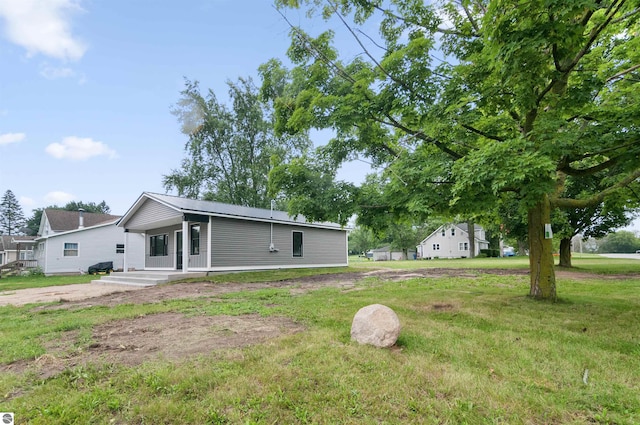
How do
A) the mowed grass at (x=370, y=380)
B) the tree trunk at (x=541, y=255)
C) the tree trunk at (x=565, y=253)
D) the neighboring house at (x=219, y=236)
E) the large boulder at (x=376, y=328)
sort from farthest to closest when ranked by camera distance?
the tree trunk at (x=565, y=253) → the neighboring house at (x=219, y=236) → the tree trunk at (x=541, y=255) → the large boulder at (x=376, y=328) → the mowed grass at (x=370, y=380)

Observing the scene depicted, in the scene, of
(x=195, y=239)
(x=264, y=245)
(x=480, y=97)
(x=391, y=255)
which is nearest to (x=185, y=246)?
(x=195, y=239)

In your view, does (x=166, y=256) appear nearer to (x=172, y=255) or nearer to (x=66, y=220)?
(x=172, y=255)

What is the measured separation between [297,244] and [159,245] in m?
7.64

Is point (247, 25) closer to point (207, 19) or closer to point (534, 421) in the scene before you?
point (207, 19)

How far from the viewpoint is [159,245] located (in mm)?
17547

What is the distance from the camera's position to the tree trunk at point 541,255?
6141 millimetres

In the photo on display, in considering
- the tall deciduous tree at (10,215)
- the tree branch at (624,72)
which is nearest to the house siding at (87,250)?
the tree branch at (624,72)

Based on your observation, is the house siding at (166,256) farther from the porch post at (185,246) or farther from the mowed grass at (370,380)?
the mowed grass at (370,380)

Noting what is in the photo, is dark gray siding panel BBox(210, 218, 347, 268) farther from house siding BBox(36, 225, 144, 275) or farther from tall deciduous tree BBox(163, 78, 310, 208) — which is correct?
house siding BBox(36, 225, 144, 275)

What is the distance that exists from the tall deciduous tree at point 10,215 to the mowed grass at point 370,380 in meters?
87.9

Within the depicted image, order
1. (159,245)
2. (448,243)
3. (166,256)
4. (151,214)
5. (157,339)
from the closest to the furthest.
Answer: (157,339)
(151,214)
(166,256)
(159,245)
(448,243)

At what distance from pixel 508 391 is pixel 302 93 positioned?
5.58 m

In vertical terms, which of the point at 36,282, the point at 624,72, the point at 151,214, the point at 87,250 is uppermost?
the point at 624,72

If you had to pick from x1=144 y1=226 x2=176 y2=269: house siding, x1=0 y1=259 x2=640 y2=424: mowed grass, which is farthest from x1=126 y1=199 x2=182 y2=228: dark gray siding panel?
x1=0 y1=259 x2=640 y2=424: mowed grass
